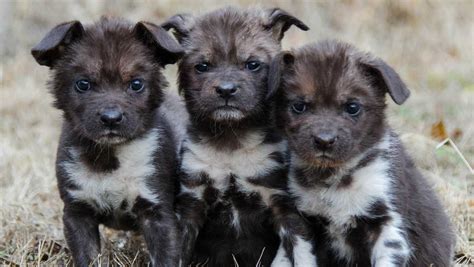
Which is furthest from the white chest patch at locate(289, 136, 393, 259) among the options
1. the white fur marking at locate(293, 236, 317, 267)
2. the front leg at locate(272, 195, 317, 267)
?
the white fur marking at locate(293, 236, 317, 267)

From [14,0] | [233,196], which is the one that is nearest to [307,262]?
[233,196]

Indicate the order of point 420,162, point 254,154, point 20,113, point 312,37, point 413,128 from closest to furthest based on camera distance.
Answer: point 254,154 < point 420,162 < point 413,128 < point 20,113 < point 312,37

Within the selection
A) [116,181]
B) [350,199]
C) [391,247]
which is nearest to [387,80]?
[350,199]

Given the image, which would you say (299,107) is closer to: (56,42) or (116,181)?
(116,181)

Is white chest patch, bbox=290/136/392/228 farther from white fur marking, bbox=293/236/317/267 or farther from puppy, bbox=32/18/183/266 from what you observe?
puppy, bbox=32/18/183/266

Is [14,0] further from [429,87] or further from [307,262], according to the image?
[307,262]

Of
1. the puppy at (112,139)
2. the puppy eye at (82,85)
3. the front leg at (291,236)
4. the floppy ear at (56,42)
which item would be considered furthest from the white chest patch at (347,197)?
the floppy ear at (56,42)

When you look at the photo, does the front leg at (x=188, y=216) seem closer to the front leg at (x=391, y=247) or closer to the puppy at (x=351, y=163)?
the puppy at (x=351, y=163)
